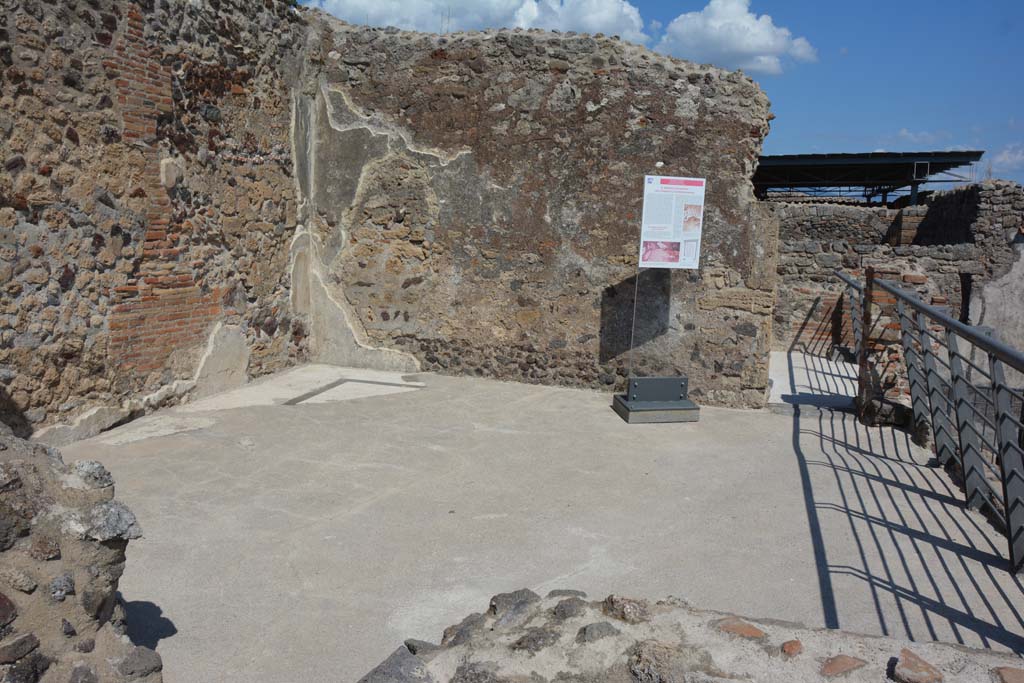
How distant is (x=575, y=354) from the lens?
687 centimetres

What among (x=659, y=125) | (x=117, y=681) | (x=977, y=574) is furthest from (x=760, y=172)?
(x=117, y=681)

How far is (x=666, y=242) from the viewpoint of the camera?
6066 millimetres

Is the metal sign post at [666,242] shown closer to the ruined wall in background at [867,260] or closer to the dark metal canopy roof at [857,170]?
the ruined wall in background at [867,260]

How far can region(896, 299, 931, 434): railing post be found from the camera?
549 cm

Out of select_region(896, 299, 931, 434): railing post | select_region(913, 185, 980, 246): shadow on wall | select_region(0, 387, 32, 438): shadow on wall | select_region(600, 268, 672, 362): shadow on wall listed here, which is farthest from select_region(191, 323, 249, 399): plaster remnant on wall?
select_region(913, 185, 980, 246): shadow on wall

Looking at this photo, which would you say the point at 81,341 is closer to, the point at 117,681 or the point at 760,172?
the point at 117,681

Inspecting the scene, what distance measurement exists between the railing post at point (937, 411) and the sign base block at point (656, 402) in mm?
1646

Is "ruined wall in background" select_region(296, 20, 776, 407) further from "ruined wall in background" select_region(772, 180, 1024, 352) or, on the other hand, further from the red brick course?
"ruined wall in background" select_region(772, 180, 1024, 352)

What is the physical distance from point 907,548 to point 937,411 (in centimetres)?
168

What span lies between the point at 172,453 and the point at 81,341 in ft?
3.19

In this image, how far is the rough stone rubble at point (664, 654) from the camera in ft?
6.76

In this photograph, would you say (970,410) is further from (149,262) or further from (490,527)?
(149,262)

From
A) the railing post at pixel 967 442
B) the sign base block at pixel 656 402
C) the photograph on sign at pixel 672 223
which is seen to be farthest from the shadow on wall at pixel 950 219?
the railing post at pixel 967 442

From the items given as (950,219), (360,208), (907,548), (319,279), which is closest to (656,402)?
(907,548)
